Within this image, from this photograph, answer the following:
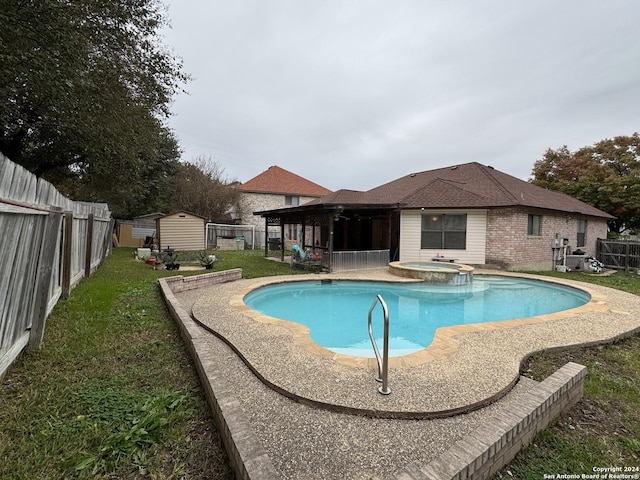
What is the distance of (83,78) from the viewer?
22.1 feet

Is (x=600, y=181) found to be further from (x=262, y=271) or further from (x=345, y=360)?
(x=345, y=360)

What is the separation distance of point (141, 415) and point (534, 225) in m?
15.0

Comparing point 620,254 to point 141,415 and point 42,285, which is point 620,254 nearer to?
point 141,415

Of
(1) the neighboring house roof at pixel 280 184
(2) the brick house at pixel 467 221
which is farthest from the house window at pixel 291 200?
(2) the brick house at pixel 467 221

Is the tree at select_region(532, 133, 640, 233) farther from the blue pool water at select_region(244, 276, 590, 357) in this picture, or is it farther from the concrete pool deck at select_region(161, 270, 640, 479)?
the concrete pool deck at select_region(161, 270, 640, 479)

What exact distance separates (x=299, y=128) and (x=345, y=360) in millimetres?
20744

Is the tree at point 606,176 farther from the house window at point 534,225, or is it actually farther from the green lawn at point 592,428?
the green lawn at point 592,428

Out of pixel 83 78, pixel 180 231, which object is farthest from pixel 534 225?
pixel 180 231

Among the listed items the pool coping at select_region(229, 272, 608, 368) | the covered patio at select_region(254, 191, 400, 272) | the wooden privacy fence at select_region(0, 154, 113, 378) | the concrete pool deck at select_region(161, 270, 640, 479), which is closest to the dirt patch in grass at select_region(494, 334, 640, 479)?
the concrete pool deck at select_region(161, 270, 640, 479)

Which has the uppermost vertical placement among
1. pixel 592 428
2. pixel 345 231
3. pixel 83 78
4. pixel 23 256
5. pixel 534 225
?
pixel 83 78

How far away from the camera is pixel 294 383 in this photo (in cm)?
298

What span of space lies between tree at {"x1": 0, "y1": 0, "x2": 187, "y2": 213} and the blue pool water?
6.61m

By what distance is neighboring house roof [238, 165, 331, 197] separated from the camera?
2806cm

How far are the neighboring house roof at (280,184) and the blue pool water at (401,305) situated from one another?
786 inches
